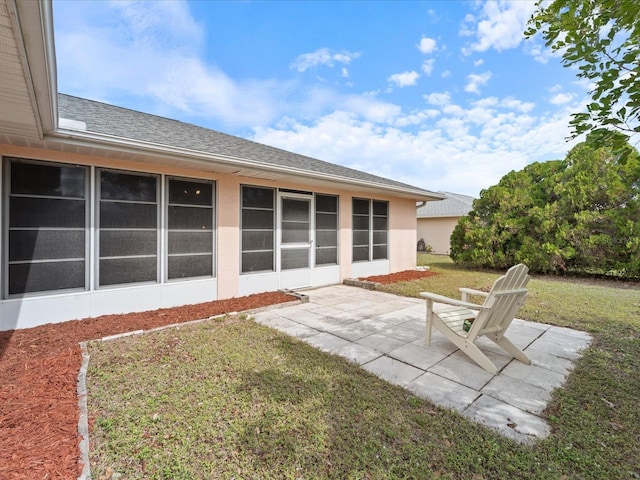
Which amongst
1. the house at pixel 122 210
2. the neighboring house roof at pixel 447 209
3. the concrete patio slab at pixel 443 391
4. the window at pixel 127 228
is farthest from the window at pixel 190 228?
the neighboring house roof at pixel 447 209

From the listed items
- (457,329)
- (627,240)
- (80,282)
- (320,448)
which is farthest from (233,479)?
(627,240)

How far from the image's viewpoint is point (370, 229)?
921 cm

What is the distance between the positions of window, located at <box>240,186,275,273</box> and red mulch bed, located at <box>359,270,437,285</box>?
3279mm

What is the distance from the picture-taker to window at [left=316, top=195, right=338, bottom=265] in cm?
788

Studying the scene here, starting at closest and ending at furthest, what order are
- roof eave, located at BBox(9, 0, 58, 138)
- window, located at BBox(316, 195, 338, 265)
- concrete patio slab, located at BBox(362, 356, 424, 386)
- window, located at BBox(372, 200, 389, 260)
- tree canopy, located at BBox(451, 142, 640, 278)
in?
roof eave, located at BBox(9, 0, 58, 138) < concrete patio slab, located at BBox(362, 356, 424, 386) < window, located at BBox(316, 195, 338, 265) < tree canopy, located at BBox(451, 142, 640, 278) < window, located at BBox(372, 200, 389, 260)

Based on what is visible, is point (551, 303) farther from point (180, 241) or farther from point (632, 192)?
point (180, 241)

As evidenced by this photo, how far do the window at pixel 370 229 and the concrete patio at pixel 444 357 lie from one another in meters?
3.20

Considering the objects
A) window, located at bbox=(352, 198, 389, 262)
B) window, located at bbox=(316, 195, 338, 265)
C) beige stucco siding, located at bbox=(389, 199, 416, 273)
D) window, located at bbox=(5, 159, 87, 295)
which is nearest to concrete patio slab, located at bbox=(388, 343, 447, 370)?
window, located at bbox=(316, 195, 338, 265)

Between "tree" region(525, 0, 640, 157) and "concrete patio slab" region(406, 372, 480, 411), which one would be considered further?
"concrete patio slab" region(406, 372, 480, 411)

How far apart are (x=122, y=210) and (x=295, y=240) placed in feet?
12.0

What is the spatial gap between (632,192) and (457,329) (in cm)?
1004

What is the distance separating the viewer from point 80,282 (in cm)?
464

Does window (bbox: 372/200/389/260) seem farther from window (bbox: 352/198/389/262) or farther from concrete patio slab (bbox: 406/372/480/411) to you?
concrete patio slab (bbox: 406/372/480/411)

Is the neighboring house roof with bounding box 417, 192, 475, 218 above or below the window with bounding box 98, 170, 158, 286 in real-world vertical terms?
above
